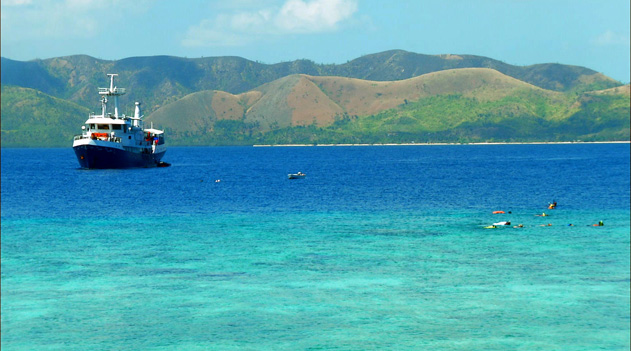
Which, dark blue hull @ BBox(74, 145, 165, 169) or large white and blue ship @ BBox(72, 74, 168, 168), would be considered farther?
dark blue hull @ BBox(74, 145, 165, 169)

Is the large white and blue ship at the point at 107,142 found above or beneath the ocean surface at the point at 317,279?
above

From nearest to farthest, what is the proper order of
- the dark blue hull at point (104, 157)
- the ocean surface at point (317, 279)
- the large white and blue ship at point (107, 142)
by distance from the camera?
the ocean surface at point (317, 279) < the large white and blue ship at point (107, 142) < the dark blue hull at point (104, 157)

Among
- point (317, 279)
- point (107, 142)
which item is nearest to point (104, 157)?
point (107, 142)

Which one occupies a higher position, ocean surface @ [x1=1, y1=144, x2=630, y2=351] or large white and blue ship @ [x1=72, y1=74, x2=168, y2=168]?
large white and blue ship @ [x1=72, y1=74, x2=168, y2=168]

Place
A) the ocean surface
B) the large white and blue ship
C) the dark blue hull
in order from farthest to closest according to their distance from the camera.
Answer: the dark blue hull → the large white and blue ship → the ocean surface

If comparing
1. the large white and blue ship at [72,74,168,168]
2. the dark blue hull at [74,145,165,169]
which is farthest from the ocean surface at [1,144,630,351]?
the dark blue hull at [74,145,165,169]

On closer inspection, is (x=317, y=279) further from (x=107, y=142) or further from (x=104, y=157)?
(x=104, y=157)

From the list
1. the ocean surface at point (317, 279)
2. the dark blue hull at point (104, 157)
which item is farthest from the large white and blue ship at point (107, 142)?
the ocean surface at point (317, 279)

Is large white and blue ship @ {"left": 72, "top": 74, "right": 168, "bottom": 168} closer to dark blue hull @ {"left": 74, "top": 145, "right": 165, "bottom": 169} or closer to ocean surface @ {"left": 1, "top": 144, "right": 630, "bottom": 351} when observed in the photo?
dark blue hull @ {"left": 74, "top": 145, "right": 165, "bottom": 169}

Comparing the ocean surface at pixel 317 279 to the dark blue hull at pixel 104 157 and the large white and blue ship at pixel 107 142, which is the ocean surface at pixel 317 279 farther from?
the dark blue hull at pixel 104 157

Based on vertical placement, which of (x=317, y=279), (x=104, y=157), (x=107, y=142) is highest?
(x=107, y=142)

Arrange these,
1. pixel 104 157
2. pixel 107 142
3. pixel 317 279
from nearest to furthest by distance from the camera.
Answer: pixel 317 279, pixel 107 142, pixel 104 157

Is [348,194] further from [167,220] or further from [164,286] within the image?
[164,286]

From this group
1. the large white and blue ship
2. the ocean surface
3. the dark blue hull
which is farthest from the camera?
the dark blue hull
